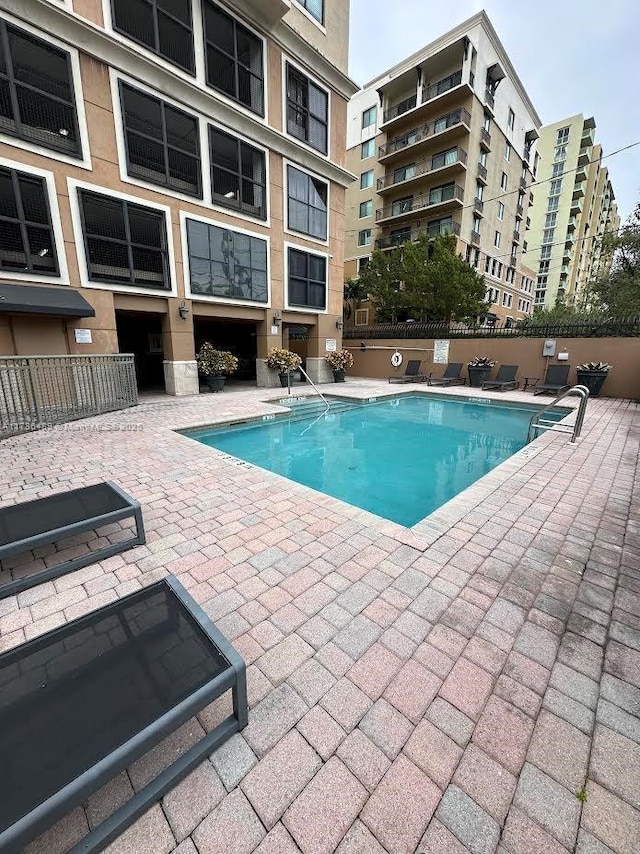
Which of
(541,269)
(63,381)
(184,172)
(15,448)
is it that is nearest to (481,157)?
(184,172)

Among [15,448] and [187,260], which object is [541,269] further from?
[15,448]

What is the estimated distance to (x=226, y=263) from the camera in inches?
433

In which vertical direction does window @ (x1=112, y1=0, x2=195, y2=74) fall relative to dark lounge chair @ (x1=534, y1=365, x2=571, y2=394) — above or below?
above

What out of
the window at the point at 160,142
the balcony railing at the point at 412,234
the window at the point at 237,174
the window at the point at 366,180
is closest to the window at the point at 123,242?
the window at the point at 160,142

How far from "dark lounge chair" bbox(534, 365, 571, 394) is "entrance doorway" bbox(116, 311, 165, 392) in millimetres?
13723

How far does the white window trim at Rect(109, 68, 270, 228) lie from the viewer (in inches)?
330

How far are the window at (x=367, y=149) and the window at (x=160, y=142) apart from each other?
768 inches

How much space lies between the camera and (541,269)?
39.2 m

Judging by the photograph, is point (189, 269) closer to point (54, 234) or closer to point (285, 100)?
point (54, 234)

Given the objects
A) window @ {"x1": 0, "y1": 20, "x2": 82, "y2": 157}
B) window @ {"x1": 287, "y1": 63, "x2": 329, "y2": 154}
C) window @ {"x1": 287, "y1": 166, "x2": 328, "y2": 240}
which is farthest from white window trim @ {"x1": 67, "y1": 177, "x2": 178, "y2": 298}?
window @ {"x1": 287, "y1": 63, "x2": 329, "y2": 154}

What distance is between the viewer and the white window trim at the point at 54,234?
7.46 metres

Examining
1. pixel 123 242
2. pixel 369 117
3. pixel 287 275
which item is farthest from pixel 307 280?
pixel 369 117

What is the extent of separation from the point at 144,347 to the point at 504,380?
550 inches

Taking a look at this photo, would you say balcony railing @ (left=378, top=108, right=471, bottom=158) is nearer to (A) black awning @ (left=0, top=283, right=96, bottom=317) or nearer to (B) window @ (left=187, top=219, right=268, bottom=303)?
(B) window @ (left=187, top=219, right=268, bottom=303)
